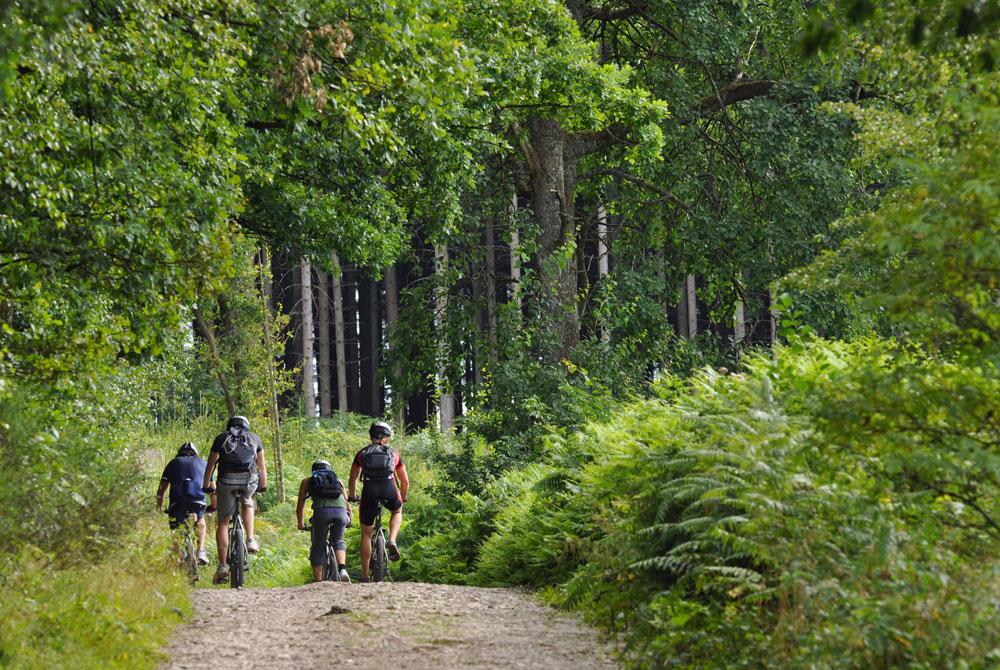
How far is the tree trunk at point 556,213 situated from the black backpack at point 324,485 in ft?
20.4

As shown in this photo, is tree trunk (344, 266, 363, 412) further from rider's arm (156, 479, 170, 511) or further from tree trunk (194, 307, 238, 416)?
rider's arm (156, 479, 170, 511)

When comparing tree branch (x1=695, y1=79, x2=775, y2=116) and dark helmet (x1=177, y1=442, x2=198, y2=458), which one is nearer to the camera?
dark helmet (x1=177, y1=442, x2=198, y2=458)

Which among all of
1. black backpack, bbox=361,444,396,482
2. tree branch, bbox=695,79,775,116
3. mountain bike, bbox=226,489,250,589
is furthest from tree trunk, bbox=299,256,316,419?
mountain bike, bbox=226,489,250,589


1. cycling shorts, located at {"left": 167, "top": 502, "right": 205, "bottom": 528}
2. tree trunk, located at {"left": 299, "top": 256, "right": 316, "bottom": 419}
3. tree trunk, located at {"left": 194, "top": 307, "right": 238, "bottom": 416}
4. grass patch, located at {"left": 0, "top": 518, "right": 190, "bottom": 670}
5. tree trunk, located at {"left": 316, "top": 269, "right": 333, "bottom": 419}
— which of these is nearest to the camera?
grass patch, located at {"left": 0, "top": 518, "right": 190, "bottom": 670}

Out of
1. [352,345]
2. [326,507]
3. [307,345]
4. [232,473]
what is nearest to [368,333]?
[352,345]

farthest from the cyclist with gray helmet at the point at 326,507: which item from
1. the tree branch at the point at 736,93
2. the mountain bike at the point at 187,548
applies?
the tree branch at the point at 736,93

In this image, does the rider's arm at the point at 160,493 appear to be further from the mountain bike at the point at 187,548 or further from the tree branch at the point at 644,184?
the tree branch at the point at 644,184

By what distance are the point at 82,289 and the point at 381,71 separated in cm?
324

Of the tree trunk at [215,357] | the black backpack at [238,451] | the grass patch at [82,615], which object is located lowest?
the grass patch at [82,615]

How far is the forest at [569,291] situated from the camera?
628 cm

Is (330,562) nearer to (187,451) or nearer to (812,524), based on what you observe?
(187,451)

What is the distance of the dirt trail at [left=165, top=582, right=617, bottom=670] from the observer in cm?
892

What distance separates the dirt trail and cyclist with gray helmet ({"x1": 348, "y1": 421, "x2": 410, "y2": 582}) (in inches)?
79.3

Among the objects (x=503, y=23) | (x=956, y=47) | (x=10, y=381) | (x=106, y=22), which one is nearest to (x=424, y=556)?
(x=503, y=23)
